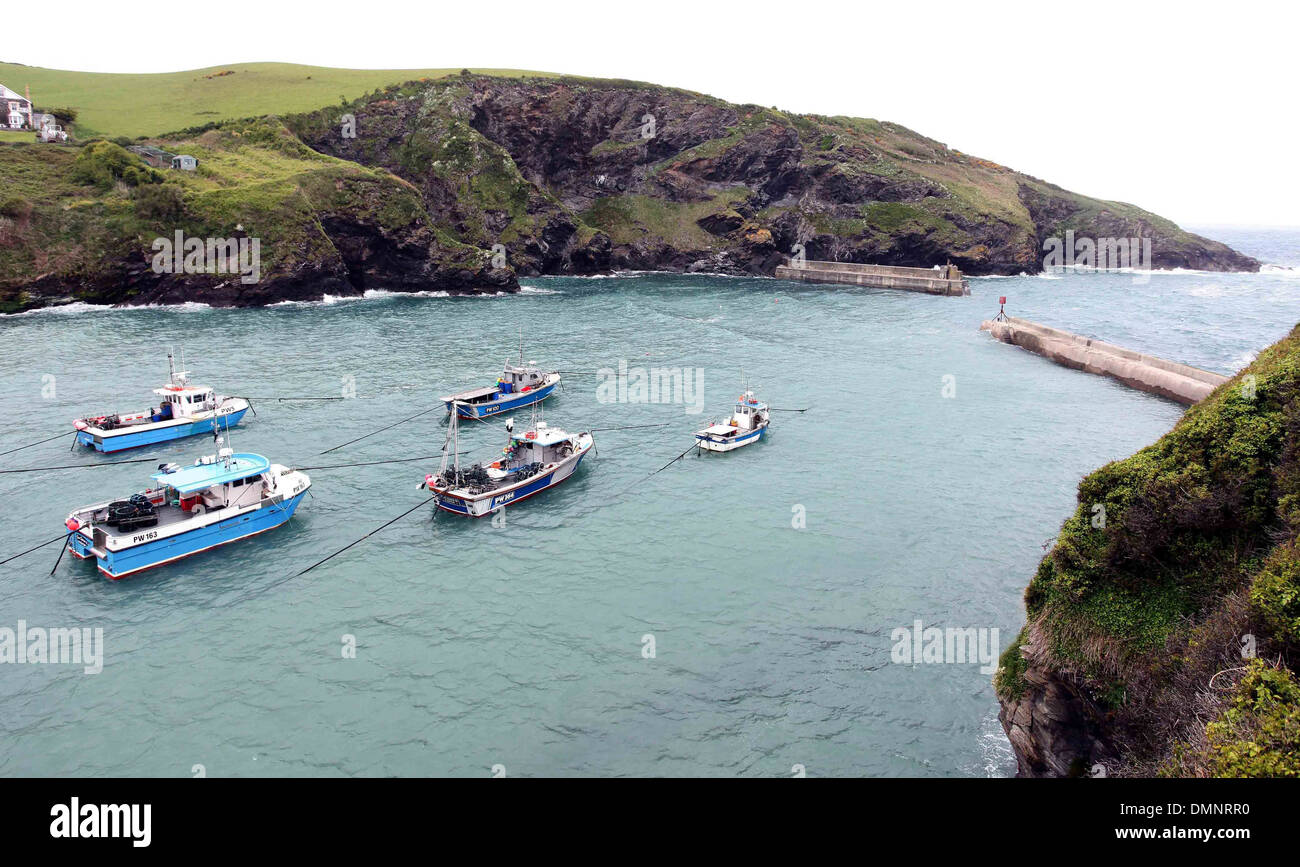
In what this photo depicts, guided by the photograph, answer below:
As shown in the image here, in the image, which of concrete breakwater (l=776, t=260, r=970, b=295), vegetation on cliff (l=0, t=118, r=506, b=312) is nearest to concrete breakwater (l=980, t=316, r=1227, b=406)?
concrete breakwater (l=776, t=260, r=970, b=295)

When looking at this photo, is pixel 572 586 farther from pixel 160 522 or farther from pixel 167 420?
pixel 167 420

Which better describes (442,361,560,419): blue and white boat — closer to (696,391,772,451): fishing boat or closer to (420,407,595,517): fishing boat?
(420,407,595,517): fishing boat

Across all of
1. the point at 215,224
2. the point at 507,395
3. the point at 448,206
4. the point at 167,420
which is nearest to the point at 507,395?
the point at 507,395

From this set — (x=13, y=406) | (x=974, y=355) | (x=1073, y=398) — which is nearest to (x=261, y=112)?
(x=13, y=406)

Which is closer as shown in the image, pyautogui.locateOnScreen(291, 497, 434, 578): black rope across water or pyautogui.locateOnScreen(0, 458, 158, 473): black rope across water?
pyautogui.locateOnScreen(291, 497, 434, 578): black rope across water

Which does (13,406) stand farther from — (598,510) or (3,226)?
(3,226)
